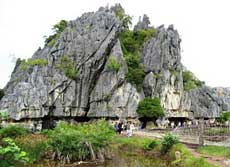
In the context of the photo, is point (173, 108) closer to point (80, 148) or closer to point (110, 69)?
point (110, 69)

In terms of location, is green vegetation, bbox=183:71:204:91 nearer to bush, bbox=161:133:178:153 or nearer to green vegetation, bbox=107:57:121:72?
green vegetation, bbox=107:57:121:72

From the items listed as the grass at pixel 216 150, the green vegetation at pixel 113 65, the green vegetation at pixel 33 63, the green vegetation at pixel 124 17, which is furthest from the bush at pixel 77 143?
the green vegetation at pixel 124 17

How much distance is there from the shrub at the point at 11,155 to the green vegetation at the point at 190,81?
220 feet

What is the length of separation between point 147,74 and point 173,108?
776cm

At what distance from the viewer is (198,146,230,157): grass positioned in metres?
21.8

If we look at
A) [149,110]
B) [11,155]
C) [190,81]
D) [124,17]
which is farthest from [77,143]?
[190,81]

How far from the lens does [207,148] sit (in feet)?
80.1

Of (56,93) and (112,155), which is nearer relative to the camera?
(112,155)

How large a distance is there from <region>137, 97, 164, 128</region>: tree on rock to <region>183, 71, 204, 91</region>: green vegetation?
13984mm

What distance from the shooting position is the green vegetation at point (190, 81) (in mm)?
73938

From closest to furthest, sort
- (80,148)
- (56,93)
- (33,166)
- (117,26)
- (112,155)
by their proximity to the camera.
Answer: (33,166) → (80,148) → (112,155) → (56,93) → (117,26)

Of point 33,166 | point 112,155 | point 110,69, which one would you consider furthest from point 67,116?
point 33,166

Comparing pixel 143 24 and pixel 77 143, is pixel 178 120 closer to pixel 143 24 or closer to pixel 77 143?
pixel 143 24

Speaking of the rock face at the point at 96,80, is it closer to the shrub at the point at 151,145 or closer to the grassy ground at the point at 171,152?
the grassy ground at the point at 171,152
